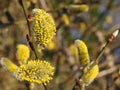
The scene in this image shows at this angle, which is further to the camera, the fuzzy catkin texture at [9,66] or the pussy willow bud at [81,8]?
the pussy willow bud at [81,8]

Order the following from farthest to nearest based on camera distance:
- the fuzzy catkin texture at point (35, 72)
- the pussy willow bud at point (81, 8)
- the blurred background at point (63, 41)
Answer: the blurred background at point (63, 41), the pussy willow bud at point (81, 8), the fuzzy catkin texture at point (35, 72)

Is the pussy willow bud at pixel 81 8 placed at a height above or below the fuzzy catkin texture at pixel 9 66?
above

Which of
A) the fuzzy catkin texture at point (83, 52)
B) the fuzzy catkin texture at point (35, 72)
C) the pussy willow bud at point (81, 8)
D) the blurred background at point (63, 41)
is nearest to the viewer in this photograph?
the fuzzy catkin texture at point (35, 72)

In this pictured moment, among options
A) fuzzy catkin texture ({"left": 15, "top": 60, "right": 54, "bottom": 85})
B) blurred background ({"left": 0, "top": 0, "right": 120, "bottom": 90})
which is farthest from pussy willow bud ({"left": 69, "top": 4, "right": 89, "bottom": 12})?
fuzzy catkin texture ({"left": 15, "top": 60, "right": 54, "bottom": 85})

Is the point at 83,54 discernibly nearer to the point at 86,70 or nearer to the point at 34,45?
the point at 86,70

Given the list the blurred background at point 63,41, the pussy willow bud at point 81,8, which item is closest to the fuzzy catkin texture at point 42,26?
the pussy willow bud at point 81,8

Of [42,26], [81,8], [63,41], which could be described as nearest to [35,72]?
[42,26]

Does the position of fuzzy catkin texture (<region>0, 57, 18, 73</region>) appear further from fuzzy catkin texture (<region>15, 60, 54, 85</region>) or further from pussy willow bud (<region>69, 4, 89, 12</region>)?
pussy willow bud (<region>69, 4, 89, 12</region>)

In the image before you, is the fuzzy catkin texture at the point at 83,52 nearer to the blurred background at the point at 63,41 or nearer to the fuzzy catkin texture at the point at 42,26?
the fuzzy catkin texture at the point at 42,26
